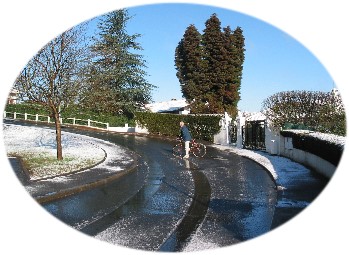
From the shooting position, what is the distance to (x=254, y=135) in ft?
54.5

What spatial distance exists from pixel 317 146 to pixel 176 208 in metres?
4.27

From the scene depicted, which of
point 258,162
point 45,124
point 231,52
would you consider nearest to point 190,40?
point 231,52

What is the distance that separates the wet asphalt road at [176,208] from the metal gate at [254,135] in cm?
547

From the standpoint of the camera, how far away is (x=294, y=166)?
1093 cm

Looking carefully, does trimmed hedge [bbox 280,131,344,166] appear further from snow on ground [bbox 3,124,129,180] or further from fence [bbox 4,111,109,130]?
snow on ground [bbox 3,124,129,180]

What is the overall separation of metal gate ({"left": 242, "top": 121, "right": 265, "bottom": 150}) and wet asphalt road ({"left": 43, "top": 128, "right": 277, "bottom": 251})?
5.47 meters

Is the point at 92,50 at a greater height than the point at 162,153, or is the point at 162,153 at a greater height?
the point at 92,50

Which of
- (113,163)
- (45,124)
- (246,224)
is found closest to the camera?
(246,224)

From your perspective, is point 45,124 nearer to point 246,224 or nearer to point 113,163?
point 113,163

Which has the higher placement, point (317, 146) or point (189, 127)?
point (189, 127)

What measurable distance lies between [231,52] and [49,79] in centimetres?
432

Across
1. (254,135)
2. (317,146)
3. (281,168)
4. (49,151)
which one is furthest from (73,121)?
(254,135)

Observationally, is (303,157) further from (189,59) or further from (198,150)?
(189,59)

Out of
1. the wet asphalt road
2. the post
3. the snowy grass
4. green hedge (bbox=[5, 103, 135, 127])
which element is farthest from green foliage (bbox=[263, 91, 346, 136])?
the snowy grass
